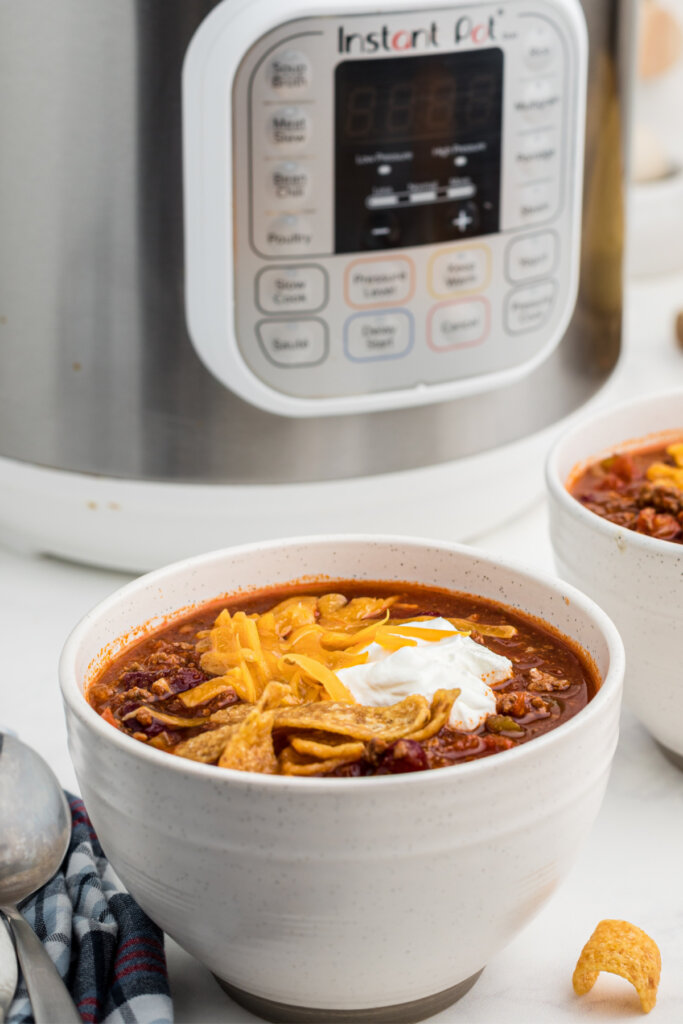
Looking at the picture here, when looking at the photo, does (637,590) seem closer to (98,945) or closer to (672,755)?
(672,755)

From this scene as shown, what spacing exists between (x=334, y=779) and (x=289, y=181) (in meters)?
0.47

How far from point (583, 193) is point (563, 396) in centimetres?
15

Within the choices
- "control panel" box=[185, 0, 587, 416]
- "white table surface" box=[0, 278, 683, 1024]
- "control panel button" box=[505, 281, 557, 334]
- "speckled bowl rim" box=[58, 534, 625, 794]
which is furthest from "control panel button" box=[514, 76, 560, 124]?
"speckled bowl rim" box=[58, 534, 625, 794]

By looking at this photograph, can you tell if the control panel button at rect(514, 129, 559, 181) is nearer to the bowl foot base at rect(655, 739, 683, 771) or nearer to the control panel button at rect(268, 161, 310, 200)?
the control panel button at rect(268, 161, 310, 200)

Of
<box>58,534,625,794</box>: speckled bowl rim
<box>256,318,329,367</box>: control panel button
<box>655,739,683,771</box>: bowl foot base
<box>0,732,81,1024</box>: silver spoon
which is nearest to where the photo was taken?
<box>58,534,625,794</box>: speckled bowl rim

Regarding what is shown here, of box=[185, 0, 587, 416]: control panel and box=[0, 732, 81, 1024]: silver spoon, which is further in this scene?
box=[185, 0, 587, 416]: control panel

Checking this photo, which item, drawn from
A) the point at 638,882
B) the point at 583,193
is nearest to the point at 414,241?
the point at 583,193

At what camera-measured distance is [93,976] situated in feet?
1.94

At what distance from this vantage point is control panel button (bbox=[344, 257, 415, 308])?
871 millimetres

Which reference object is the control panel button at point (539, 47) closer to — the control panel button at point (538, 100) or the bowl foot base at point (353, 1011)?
the control panel button at point (538, 100)

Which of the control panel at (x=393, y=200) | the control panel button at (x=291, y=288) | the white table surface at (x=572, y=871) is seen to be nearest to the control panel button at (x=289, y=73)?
the control panel at (x=393, y=200)

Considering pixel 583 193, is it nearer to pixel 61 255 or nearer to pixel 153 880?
pixel 61 255

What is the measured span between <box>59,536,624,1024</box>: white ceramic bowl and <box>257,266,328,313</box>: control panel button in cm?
35

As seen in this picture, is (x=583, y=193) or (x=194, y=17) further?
(x=583, y=193)
